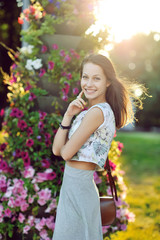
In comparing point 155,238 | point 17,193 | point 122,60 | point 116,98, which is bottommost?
point 155,238

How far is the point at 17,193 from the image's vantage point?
3109 millimetres

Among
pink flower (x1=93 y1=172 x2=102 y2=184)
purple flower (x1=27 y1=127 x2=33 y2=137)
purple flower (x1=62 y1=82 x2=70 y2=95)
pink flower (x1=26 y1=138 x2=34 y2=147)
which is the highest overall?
purple flower (x1=62 y1=82 x2=70 y2=95)

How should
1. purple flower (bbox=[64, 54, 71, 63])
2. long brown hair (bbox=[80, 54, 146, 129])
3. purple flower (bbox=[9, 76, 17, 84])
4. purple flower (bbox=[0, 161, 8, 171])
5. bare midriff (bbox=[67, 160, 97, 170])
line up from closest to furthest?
bare midriff (bbox=[67, 160, 97, 170]) < long brown hair (bbox=[80, 54, 146, 129]) < purple flower (bbox=[0, 161, 8, 171]) < purple flower (bbox=[64, 54, 71, 63]) < purple flower (bbox=[9, 76, 17, 84])

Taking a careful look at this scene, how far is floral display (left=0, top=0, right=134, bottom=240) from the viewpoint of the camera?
306cm

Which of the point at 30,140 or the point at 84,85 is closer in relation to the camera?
the point at 84,85

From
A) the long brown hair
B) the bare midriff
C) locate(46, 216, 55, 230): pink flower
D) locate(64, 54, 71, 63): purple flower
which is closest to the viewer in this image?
the bare midriff

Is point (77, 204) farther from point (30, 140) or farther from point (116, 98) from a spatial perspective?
point (30, 140)

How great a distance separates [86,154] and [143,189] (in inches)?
178

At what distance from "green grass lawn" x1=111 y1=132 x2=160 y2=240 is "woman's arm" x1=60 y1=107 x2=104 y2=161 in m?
1.69

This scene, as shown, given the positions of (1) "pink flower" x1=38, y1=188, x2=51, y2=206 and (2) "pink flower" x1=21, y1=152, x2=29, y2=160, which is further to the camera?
(2) "pink flower" x1=21, y1=152, x2=29, y2=160

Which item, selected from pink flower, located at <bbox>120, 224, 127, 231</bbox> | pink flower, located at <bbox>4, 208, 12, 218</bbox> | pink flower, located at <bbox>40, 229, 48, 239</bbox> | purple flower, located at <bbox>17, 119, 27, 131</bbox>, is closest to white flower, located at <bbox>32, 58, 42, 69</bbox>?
purple flower, located at <bbox>17, 119, 27, 131</bbox>

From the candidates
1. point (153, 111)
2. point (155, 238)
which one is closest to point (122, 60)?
point (153, 111)

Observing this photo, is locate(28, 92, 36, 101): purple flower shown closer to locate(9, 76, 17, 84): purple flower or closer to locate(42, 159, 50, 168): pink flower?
locate(9, 76, 17, 84): purple flower

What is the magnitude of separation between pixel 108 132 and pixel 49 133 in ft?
3.85
